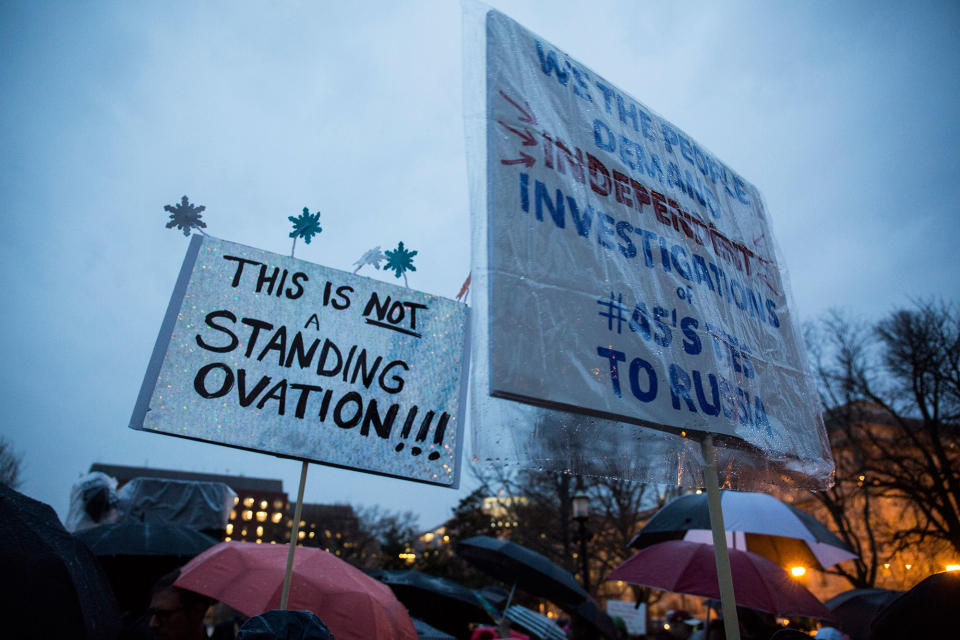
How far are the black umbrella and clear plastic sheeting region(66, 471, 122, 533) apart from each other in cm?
608

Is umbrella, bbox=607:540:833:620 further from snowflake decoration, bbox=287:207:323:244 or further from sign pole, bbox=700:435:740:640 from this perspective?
snowflake decoration, bbox=287:207:323:244

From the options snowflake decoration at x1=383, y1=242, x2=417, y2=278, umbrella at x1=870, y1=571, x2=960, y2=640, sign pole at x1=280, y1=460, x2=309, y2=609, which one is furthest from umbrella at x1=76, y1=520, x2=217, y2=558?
umbrella at x1=870, y1=571, x2=960, y2=640

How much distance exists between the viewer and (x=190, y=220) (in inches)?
124

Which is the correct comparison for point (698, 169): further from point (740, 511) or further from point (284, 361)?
point (740, 511)

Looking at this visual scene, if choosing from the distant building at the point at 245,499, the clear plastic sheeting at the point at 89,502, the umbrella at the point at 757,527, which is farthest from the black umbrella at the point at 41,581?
the distant building at the point at 245,499

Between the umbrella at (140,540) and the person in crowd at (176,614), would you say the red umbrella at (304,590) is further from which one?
the umbrella at (140,540)

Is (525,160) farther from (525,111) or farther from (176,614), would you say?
(176,614)

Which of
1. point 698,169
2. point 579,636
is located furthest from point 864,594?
point 698,169

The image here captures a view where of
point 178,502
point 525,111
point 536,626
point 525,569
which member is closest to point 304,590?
point 525,111

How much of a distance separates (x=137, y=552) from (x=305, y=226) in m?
3.79

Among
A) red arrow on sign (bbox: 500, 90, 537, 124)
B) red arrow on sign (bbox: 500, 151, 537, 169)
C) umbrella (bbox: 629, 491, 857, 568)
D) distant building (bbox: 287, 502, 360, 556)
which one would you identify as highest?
distant building (bbox: 287, 502, 360, 556)

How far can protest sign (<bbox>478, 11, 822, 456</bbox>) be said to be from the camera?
184 cm

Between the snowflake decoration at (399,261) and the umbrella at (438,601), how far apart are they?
5954 millimetres

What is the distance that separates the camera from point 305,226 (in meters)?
3.41
